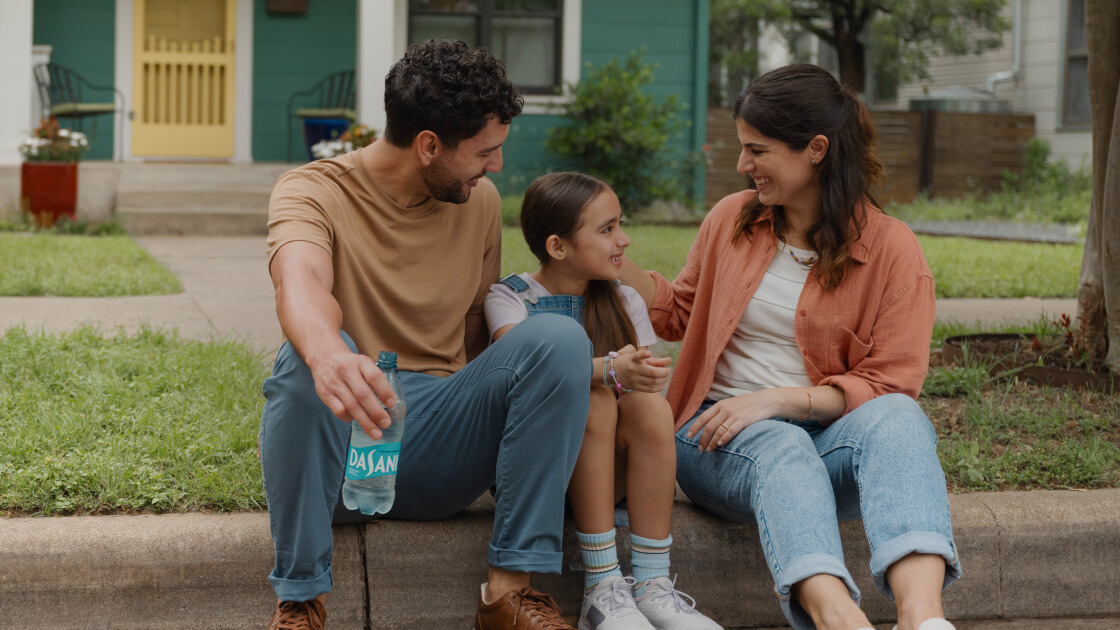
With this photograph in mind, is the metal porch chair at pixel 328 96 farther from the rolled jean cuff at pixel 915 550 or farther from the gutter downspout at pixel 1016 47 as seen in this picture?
the gutter downspout at pixel 1016 47

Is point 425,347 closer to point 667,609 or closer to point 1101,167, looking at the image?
point 667,609

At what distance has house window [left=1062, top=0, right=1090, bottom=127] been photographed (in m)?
15.9

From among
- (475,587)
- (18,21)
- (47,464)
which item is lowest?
(475,587)

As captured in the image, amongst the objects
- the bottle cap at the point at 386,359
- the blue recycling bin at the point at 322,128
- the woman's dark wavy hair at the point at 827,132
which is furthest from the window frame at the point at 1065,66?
the bottle cap at the point at 386,359

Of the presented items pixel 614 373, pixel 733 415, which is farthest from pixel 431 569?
pixel 733 415

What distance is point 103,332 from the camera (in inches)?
187

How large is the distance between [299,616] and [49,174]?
8.53 metres

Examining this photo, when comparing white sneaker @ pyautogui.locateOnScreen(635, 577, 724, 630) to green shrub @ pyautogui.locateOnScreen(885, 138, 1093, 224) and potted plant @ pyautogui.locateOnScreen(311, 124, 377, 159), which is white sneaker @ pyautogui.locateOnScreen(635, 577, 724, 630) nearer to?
potted plant @ pyautogui.locateOnScreen(311, 124, 377, 159)

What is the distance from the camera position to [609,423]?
2650 mm

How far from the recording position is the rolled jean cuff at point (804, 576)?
7.60 feet

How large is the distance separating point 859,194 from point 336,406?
150 centimetres

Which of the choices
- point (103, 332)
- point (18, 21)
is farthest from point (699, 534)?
point (18, 21)

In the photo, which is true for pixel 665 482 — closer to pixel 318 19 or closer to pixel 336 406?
pixel 336 406

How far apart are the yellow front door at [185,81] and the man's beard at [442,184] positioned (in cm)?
998
